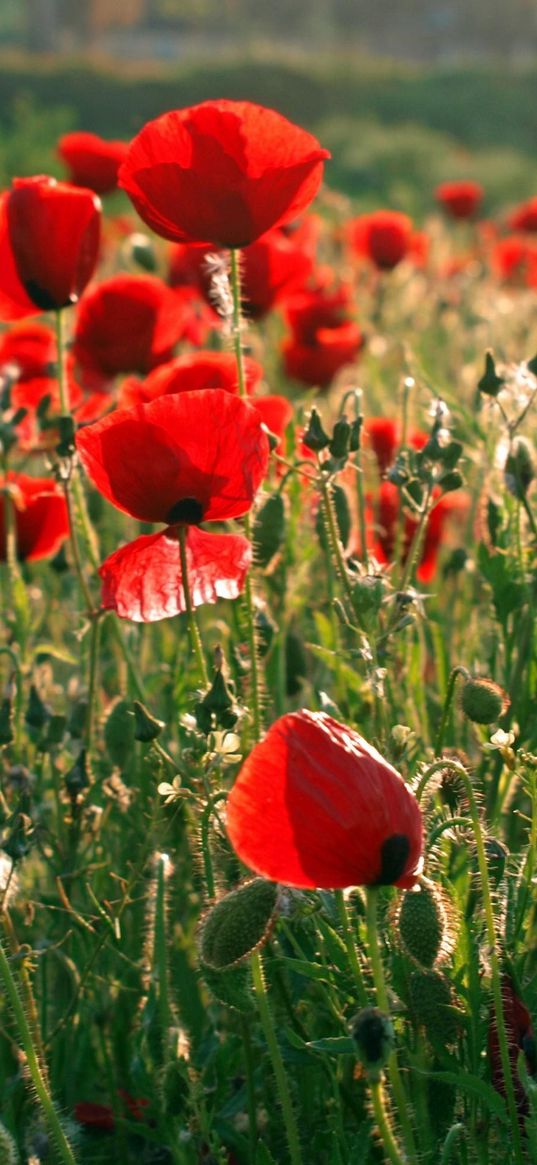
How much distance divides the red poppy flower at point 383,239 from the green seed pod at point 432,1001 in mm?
2721

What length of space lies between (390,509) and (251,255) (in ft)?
1.71

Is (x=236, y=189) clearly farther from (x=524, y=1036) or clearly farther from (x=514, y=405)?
(x=524, y=1036)

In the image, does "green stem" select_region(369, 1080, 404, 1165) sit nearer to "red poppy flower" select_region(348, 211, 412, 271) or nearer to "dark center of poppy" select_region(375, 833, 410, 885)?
"dark center of poppy" select_region(375, 833, 410, 885)

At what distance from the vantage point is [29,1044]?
104 centimetres

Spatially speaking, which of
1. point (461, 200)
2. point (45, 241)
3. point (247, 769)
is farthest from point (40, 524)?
point (461, 200)

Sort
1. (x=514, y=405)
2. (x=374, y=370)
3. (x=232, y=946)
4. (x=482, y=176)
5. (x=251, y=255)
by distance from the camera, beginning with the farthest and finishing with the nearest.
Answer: (x=482, y=176), (x=374, y=370), (x=251, y=255), (x=514, y=405), (x=232, y=946)

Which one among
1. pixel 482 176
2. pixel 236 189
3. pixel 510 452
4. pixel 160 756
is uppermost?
pixel 236 189

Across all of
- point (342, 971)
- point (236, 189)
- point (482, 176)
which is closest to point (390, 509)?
point (236, 189)

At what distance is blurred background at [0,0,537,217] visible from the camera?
42.1 feet

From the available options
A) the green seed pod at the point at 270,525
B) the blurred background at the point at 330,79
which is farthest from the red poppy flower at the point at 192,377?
the blurred background at the point at 330,79

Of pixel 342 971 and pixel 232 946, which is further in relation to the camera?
pixel 342 971

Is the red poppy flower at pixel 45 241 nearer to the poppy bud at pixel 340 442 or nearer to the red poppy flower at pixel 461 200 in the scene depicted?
the poppy bud at pixel 340 442

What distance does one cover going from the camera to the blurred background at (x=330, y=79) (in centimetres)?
1284

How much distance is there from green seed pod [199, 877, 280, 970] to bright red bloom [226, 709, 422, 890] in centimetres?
12
